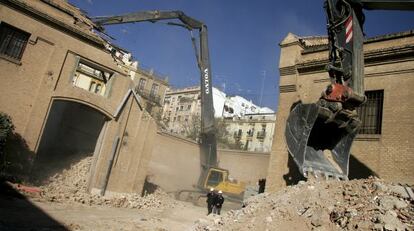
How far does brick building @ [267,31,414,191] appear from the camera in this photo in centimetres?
1125

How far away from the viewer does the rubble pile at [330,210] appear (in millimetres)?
6098

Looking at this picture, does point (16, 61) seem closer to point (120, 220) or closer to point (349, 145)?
point (120, 220)

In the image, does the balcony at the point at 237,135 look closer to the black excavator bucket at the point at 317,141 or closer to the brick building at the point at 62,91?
A: the brick building at the point at 62,91

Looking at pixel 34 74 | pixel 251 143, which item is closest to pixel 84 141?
pixel 34 74

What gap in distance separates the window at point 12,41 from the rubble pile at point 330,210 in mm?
12029

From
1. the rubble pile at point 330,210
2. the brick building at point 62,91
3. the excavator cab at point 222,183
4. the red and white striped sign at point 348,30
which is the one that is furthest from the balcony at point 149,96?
the rubble pile at point 330,210

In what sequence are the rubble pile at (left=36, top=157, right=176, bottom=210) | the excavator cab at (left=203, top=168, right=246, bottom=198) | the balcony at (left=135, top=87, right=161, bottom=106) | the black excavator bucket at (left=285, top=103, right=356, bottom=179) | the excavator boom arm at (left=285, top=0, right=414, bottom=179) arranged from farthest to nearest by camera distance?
1. the balcony at (left=135, top=87, right=161, bottom=106)
2. the excavator cab at (left=203, top=168, right=246, bottom=198)
3. the rubble pile at (left=36, top=157, right=176, bottom=210)
4. the black excavator bucket at (left=285, top=103, right=356, bottom=179)
5. the excavator boom arm at (left=285, top=0, right=414, bottom=179)

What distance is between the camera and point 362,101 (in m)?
9.09

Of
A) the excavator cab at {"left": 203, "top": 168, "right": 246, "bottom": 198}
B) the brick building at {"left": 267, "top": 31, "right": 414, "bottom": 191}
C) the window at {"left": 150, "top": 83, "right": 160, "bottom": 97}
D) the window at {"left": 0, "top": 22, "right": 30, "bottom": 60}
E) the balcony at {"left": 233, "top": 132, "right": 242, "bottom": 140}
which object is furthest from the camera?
the window at {"left": 150, "top": 83, "right": 160, "bottom": 97}

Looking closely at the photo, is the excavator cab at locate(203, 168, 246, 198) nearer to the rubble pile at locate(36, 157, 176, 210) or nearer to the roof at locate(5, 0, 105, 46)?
the rubble pile at locate(36, 157, 176, 210)

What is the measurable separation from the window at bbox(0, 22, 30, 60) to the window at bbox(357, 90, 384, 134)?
14.6 meters

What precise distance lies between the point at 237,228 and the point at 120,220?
619 cm

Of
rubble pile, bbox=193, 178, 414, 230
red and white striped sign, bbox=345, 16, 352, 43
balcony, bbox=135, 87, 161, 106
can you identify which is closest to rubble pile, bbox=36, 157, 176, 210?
rubble pile, bbox=193, 178, 414, 230

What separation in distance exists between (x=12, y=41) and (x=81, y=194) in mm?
7510
